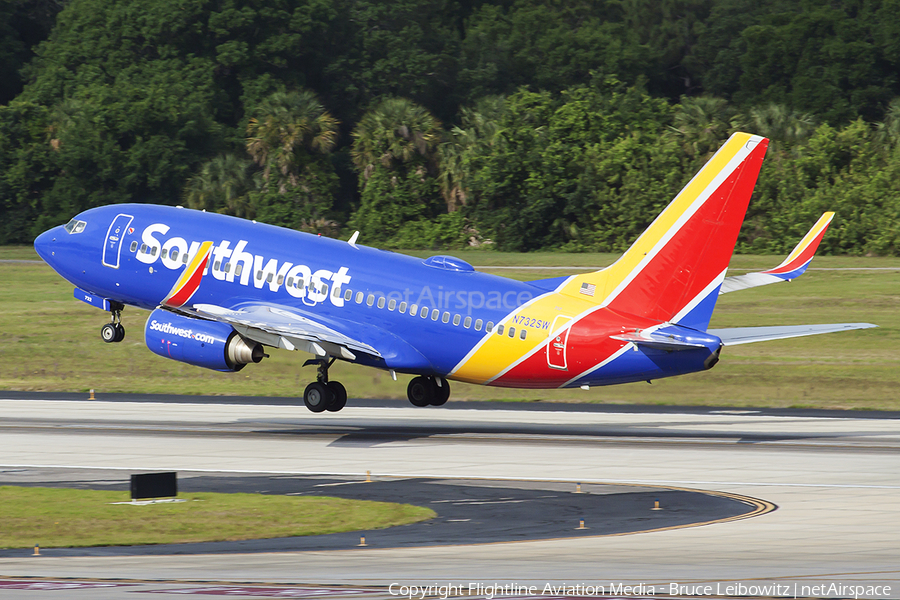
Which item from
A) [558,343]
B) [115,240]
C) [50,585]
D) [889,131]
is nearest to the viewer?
[50,585]

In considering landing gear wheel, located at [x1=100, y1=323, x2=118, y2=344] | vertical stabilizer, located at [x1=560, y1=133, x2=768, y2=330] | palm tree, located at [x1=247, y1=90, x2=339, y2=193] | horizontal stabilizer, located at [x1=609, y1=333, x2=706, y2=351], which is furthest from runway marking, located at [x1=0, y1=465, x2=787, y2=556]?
Result: palm tree, located at [x1=247, y1=90, x2=339, y2=193]

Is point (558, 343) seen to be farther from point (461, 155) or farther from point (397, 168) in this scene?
point (397, 168)

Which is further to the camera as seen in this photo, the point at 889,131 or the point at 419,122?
the point at 419,122

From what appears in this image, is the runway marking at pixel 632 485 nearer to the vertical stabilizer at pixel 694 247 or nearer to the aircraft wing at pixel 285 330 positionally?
the aircraft wing at pixel 285 330

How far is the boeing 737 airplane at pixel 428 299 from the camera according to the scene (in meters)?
38.9

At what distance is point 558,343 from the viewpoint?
131 feet

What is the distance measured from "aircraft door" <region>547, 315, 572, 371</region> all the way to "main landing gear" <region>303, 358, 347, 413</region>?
8177mm

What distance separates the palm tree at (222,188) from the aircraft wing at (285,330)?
64407 millimetres

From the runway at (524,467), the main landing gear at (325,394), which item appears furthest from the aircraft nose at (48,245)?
the main landing gear at (325,394)

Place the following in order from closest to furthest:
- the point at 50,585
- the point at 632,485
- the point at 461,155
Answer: the point at 50,585 → the point at 632,485 → the point at 461,155

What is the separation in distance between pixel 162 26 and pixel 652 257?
92.1m

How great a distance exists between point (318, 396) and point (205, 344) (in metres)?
4.55

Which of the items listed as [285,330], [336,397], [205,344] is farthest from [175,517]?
[336,397]

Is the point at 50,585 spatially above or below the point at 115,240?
below
